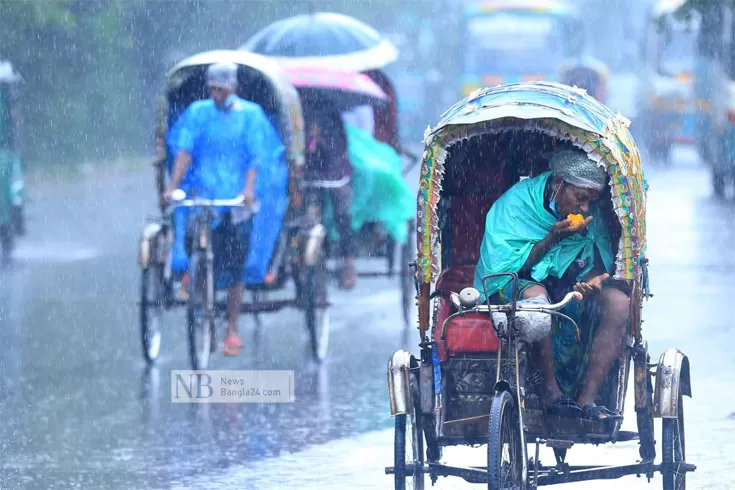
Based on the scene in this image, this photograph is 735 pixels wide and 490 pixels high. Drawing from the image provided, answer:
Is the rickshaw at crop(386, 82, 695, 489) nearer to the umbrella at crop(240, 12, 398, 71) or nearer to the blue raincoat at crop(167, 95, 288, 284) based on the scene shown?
the blue raincoat at crop(167, 95, 288, 284)

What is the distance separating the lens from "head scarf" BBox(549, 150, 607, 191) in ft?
21.0

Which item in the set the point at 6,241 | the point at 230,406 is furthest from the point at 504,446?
the point at 6,241

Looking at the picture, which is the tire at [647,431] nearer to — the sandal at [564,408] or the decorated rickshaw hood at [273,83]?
the sandal at [564,408]

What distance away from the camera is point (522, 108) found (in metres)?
6.36

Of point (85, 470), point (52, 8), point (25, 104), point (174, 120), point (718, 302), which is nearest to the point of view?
point (85, 470)

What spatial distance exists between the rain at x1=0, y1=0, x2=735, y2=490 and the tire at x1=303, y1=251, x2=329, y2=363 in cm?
2

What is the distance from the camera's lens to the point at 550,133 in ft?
21.0

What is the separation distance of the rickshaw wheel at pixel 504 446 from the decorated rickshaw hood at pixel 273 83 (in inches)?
207

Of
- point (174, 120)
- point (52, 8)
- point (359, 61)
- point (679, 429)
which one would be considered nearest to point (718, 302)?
point (359, 61)

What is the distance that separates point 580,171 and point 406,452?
1335 mm

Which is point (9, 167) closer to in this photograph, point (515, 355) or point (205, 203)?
point (205, 203)

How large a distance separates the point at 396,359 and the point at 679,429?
1.22m

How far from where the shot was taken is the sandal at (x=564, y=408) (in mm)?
6297

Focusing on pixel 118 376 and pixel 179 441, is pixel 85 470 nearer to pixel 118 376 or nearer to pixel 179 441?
pixel 179 441
